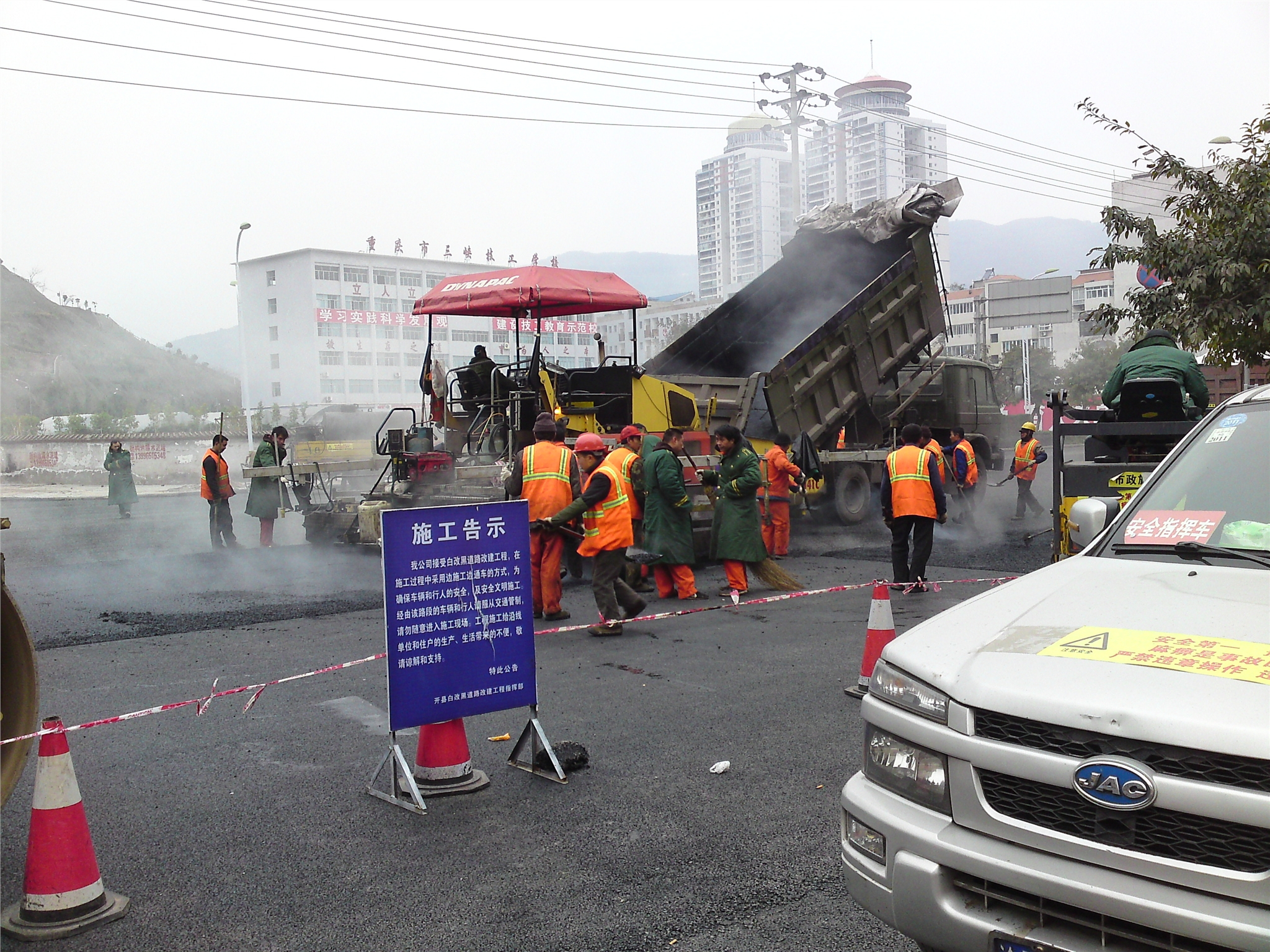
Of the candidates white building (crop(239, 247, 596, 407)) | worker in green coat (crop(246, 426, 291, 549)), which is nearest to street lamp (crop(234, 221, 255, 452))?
Result: white building (crop(239, 247, 596, 407))

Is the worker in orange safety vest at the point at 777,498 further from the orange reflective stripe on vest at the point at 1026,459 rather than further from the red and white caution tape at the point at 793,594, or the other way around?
the orange reflective stripe on vest at the point at 1026,459

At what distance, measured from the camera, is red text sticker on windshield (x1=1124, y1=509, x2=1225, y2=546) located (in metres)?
3.21

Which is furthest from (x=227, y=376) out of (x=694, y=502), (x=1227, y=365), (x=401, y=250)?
(x=1227, y=365)

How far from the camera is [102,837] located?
4172 millimetres

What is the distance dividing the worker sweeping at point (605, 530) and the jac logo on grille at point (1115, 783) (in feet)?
19.1

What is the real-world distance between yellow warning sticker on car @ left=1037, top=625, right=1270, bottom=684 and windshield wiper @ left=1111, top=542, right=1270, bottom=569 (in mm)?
669

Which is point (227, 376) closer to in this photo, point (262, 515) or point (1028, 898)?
point (262, 515)

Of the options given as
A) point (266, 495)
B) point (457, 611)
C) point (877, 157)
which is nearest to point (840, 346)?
point (266, 495)

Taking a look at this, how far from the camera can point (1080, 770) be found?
7.34 ft

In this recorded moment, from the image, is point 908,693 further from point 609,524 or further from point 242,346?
point 242,346

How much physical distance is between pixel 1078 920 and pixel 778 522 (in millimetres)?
Result: 10248

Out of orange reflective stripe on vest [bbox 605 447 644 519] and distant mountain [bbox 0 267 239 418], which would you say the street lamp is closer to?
distant mountain [bbox 0 267 239 418]

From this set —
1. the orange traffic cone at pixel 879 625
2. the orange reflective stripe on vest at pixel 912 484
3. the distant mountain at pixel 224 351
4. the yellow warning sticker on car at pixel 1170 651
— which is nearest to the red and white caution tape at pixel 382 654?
the orange reflective stripe on vest at pixel 912 484

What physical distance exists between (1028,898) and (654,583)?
8280 millimetres
